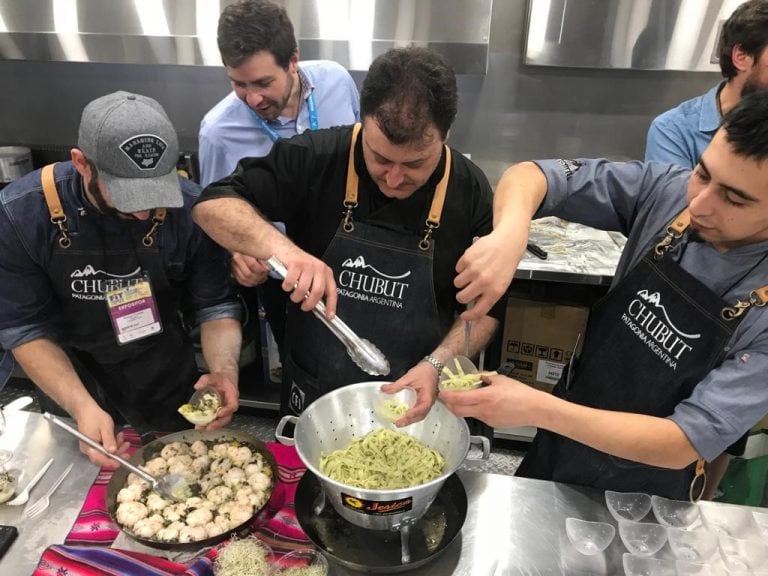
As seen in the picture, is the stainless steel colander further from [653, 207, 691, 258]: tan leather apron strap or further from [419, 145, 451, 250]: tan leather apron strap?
[653, 207, 691, 258]: tan leather apron strap

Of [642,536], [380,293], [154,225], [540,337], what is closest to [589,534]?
[642,536]

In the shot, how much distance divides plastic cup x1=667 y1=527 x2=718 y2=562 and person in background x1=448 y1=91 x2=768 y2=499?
0.18 metres

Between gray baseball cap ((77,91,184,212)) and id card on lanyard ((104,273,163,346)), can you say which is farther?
id card on lanyard ((104,273,163,346))

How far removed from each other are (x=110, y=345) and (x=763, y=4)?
8.79 ft

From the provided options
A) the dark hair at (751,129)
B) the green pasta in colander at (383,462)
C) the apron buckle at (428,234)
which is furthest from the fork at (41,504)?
the dark hair at (751,129)

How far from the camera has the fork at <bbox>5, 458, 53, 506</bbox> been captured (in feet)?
4.73

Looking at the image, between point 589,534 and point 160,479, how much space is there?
1099 millimetres

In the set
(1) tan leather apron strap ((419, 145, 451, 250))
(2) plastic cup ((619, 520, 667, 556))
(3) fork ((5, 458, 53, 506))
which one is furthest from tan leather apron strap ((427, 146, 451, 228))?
(3) fork ((5, 458, 53, 506))

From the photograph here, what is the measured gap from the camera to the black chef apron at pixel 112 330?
174 cm

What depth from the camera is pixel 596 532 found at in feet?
4.47

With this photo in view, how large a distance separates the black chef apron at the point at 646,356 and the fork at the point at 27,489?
1.50 metres

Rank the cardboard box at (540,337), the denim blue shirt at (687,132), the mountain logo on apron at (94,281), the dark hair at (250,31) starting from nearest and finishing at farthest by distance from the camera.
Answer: the mountain logo on apron at (94,281), the dark hair at (250,31), the denim blue shirt at (687,132), the cardboard box at (540,337)

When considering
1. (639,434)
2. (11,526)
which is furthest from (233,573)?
(639,434)

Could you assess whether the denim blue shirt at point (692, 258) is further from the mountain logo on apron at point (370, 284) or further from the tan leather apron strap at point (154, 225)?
the tan leather apron strap at point (154, 225)
